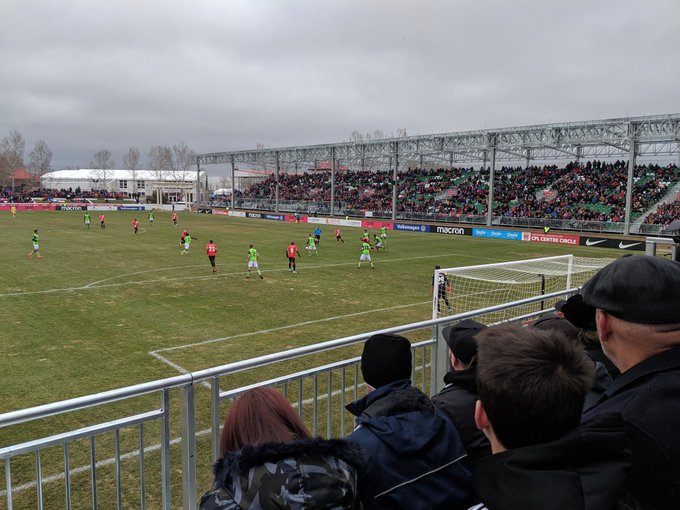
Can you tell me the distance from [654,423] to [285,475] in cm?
142

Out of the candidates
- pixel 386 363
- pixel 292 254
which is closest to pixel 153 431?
pixel 386 363

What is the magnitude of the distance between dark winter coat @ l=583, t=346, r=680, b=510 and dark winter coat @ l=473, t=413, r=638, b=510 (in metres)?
0.17

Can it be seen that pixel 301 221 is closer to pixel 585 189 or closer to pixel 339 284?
pixel 585 189

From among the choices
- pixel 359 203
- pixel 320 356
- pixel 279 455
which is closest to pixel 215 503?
pixel 279 455

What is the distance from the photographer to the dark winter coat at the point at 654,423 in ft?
5.92

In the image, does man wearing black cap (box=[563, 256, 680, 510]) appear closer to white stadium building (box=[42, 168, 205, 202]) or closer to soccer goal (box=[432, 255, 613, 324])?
soccer goal (box=[432, 255, 613, 324])

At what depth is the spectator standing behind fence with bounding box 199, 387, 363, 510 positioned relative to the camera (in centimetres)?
204

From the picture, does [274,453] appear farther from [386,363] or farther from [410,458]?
[386,363]

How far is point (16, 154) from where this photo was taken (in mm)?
129500

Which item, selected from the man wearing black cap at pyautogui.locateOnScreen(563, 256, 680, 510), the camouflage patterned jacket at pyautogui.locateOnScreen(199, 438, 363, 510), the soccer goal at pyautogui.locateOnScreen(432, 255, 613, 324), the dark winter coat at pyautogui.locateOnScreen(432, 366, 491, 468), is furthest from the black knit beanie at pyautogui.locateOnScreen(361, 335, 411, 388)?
the soccer goal at pyautogui.locateOnScreen(432, 255, 613, 324)

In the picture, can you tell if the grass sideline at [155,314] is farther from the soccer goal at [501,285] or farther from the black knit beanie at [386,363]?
the black knit beanie at [386,363]

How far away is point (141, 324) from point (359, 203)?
6216 cm

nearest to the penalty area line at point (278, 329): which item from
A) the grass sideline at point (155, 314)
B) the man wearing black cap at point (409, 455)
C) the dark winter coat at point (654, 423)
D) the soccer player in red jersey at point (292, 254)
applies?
the grass sideline at point (155, 314)

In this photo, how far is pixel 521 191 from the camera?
61062 millimetres
